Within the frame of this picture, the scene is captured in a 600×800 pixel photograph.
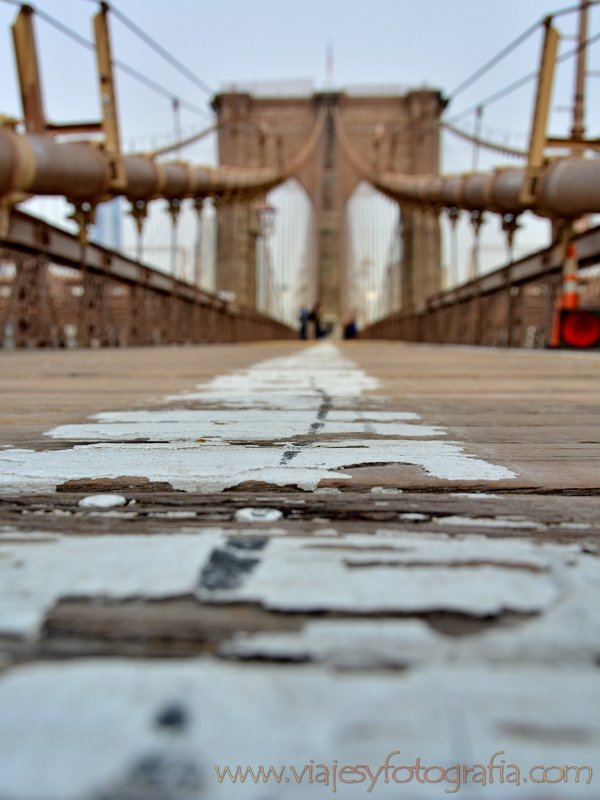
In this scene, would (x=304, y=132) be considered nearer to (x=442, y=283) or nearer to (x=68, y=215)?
(x=442, y=283)

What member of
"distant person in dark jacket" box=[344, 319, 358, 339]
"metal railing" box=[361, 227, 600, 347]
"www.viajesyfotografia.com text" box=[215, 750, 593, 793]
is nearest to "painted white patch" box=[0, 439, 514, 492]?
"www.viajesyfotografia.com text" box=[215, 750, 593, 793]

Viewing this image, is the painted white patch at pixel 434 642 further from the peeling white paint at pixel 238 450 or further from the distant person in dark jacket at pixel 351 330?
the distant person in dark jacket at pixel 351 330

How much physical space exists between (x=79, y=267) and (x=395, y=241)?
2219 cm

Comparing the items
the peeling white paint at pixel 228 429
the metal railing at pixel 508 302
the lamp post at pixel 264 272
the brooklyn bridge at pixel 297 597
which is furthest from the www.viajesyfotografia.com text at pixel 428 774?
the lamp post at pixel 264 272

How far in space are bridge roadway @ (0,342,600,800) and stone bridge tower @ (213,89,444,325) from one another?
25.8m

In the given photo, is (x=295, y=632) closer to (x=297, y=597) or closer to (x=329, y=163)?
(x=297, y=597)

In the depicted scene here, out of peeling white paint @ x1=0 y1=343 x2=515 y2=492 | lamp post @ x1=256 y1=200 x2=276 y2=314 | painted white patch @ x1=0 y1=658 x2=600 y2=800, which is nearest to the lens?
painted white patch @ x1=0 y1=658 x2=600 y2=800

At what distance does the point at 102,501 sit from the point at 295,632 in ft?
0.61

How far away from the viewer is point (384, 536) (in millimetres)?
274

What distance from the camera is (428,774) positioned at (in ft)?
0.47

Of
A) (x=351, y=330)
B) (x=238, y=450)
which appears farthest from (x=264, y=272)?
(x=238, y=450)

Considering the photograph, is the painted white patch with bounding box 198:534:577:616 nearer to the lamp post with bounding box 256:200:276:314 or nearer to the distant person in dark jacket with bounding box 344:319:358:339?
the distant person in dark jacket with bounding box 344:319:358:339

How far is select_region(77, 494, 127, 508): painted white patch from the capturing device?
0.33m

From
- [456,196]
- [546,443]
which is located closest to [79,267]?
[546,443]
